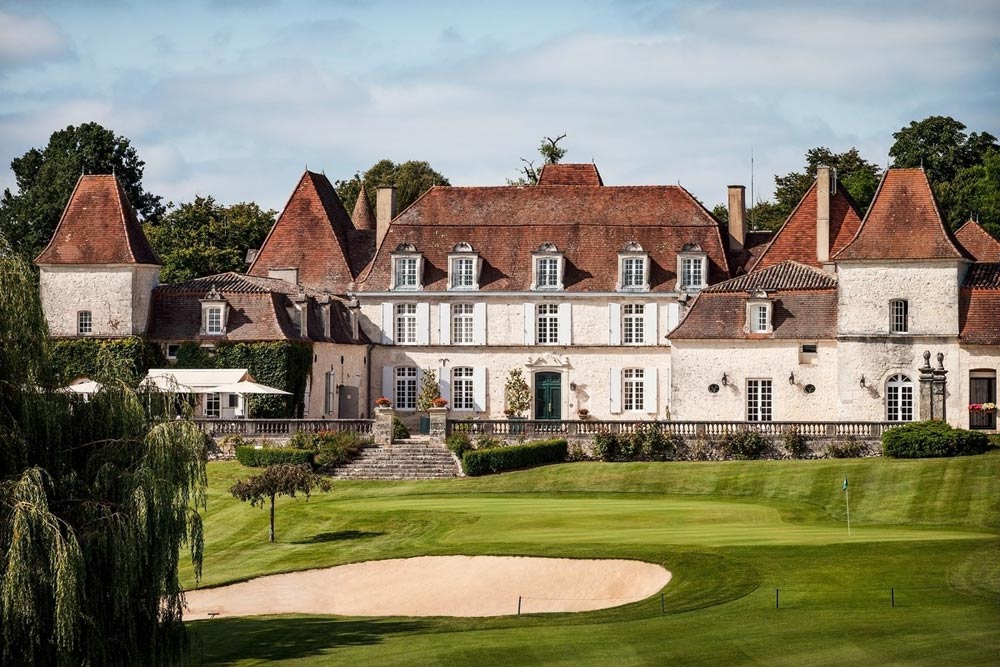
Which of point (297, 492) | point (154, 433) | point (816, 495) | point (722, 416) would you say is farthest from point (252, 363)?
point (154, 433)

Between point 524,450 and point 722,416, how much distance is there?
713 centimetres

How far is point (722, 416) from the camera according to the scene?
52.4 metres

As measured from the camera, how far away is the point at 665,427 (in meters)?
49.6

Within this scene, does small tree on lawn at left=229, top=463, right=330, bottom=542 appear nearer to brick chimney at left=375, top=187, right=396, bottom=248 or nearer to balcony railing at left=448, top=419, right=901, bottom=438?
balcony railing at left=448, top=419, right=901, bottom=438

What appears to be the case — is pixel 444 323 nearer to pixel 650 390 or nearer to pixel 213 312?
pixel 650 390

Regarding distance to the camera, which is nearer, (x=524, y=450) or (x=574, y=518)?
(x=574, y=518)

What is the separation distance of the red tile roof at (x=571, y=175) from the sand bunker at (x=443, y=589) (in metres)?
29.3

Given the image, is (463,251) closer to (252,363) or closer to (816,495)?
(252,363)

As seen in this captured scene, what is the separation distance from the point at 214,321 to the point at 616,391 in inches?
523

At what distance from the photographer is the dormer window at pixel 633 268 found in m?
57.8

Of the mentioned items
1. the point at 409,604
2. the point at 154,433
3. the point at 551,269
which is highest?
the point at 551,269

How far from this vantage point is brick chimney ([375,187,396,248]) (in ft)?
199

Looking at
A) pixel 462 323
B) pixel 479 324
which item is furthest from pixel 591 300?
pixel 462 323

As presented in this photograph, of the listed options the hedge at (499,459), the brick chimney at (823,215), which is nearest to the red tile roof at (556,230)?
the brick chimney at (823,215)
